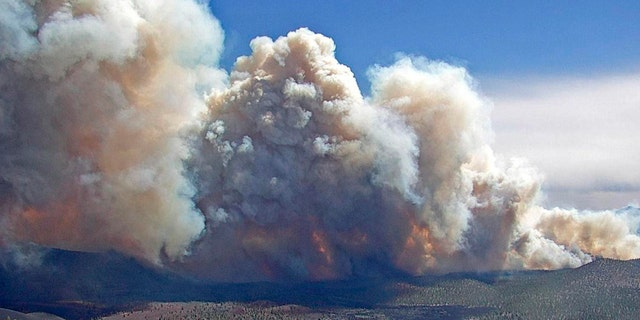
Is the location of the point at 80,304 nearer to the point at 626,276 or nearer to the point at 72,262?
the point at 72,262

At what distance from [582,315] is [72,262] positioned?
6670 cm

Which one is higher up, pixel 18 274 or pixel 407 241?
pixel 407 241

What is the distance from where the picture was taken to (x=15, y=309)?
109 m

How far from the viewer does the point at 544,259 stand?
160 metres

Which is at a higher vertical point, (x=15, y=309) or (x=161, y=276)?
(x=161, y=276)

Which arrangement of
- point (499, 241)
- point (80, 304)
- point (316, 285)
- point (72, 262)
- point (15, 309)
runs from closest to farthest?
point (15, 309) < point (80, 304) < point (72, 262) < point (316, 285) < point (499, 241)

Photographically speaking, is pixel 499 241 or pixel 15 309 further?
pixel 499 241

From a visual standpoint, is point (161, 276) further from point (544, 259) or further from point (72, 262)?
A: point (544, 259)

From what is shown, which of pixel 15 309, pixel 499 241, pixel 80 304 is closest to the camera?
pixel 15 309

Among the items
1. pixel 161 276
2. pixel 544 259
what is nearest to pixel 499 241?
pixel 544 259

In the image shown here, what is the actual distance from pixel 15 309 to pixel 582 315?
6664 centimetres

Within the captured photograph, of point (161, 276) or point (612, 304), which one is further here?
point (161, 276)

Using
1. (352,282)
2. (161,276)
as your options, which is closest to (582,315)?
(352,282)

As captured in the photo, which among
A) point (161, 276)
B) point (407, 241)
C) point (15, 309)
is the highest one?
point (407, 241)
